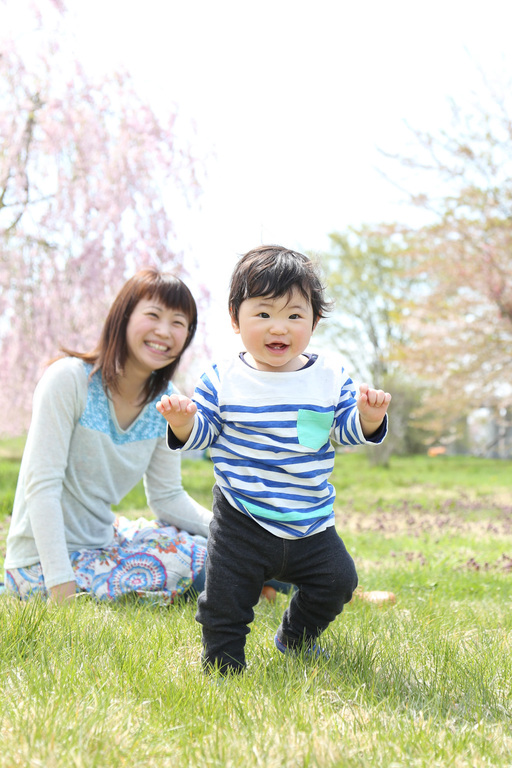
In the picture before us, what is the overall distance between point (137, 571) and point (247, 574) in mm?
1096

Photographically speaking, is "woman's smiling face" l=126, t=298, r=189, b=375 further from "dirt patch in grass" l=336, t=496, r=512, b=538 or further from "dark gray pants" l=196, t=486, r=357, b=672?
"dirt patch in grass" l=336, t=496, r=512, b=538

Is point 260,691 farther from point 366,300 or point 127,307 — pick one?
point 366,300

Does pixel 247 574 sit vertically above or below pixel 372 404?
below

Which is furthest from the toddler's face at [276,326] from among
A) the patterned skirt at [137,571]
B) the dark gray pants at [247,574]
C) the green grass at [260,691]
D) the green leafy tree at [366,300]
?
the green leafy tree at [366,300]

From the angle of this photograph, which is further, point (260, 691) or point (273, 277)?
point (273, 277)

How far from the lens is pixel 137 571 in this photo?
2.79 m

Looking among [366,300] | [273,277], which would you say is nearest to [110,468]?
[273,277]

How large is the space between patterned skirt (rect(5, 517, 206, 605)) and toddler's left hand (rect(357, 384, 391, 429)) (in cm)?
134

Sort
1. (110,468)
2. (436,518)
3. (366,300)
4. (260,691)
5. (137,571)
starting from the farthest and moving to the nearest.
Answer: (366,300) → (436,518) → (110,468) → (137,571) → (260,691)

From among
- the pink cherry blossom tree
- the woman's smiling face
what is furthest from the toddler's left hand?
the pink cherry blossom tree

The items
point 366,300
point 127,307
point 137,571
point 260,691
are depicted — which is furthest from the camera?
point 366,300

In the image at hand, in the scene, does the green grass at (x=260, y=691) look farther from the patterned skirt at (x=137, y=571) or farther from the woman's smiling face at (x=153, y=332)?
the woman's smiling face at (x=153, y=332)

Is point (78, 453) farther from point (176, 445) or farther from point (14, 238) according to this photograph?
point (14, 238)

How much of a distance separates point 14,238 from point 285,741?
868 cm
